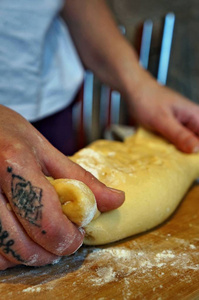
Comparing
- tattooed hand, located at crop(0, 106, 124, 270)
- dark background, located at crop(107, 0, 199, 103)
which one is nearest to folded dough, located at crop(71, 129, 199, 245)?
tattooed hand, located at crop(0, 106, 124, 270)

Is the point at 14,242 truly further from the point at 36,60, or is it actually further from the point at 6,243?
the point at 36,60

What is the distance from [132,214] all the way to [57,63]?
2.79 feet

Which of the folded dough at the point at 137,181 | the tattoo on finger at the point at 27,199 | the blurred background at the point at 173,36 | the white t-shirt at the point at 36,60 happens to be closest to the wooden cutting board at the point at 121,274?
the folded dough at the point at 137,181

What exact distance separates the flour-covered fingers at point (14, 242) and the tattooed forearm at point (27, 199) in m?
0.03

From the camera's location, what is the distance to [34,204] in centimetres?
65

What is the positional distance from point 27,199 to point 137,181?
15.0 inches

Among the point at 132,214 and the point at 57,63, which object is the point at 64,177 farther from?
the point at 57,63

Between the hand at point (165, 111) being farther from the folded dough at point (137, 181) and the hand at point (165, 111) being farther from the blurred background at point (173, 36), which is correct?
the blurred background at point (173, 36)

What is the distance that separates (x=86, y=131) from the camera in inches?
128

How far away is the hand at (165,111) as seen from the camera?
1303 mm

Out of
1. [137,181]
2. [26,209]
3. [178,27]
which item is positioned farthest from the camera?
[178,27]

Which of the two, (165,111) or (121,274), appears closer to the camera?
(121,274)

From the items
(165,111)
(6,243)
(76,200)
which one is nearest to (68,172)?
(76,200)

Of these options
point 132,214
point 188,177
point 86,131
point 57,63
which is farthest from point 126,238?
point 86,131
